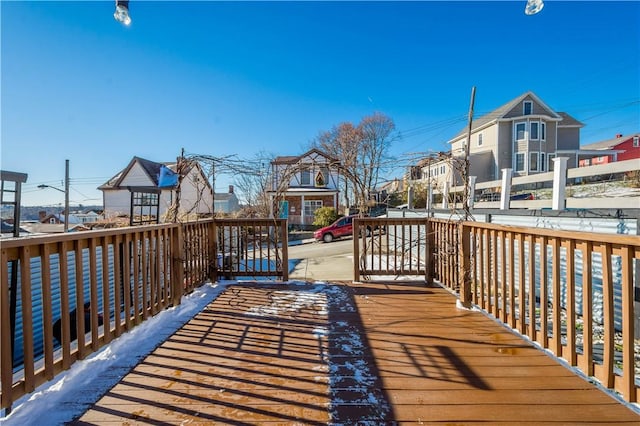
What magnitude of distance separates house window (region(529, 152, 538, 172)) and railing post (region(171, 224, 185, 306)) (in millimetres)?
20259

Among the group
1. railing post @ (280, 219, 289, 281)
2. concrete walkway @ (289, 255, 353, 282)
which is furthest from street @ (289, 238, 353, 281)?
railing post @ (280, 219, 289, 281)

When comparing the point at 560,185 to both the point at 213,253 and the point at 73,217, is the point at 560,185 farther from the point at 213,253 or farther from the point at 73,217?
the point at 73,217

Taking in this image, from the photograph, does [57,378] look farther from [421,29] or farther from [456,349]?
[421,29]

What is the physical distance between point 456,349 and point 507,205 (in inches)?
161

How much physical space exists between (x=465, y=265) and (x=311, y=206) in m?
15.3

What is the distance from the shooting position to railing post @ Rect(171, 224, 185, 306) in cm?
302

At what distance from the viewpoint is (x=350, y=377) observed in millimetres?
1753

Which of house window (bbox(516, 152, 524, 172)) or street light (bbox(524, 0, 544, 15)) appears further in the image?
house window (bbox(516, 152, 524, 172))

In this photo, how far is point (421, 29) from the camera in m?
7.42

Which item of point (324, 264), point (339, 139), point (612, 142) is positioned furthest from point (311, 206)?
point (612, 142)

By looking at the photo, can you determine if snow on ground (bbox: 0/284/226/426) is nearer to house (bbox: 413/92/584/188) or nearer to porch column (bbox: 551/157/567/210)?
porch column (bbox: 551/157/567/210)

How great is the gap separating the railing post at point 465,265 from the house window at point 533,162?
1845 cm

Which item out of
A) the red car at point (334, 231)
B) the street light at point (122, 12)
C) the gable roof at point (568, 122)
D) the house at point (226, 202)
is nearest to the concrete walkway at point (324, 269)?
the red car at point (334, 231)

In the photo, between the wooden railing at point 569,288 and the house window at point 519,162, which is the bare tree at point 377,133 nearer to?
the house window at point 519,162
